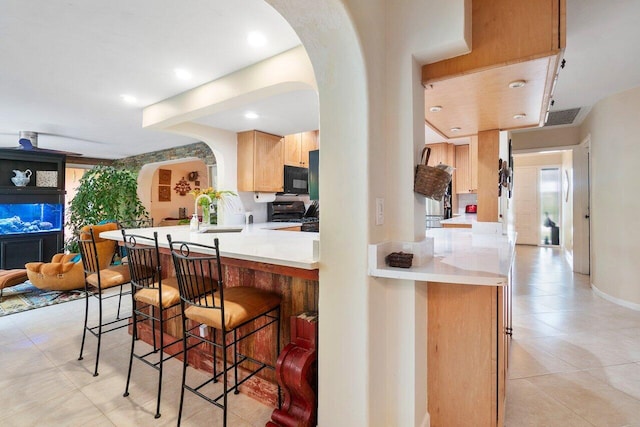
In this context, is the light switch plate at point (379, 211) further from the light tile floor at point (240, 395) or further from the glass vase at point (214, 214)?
the glass vase at point (214, 214)

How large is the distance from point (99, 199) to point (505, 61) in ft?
19.4

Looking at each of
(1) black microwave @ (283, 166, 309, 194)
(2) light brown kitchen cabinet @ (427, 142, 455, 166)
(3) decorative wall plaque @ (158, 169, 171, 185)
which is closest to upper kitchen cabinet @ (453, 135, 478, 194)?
(2) light brown kitchen cabinet @ (427, 142, 455, 166)

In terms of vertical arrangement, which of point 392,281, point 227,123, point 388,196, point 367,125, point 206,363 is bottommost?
point 206,363

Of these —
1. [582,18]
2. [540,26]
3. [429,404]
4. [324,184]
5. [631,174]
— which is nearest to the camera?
[540,26]

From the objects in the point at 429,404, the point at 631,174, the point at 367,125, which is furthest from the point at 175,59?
the point at 631,174

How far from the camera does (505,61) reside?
1417mm

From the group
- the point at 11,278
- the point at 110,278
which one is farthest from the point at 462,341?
the point at 11,278

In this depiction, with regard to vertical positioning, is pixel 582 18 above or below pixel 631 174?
above

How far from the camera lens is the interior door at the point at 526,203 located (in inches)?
319

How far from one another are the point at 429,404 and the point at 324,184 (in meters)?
1.29

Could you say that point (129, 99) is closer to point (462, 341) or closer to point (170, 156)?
point (170, 156)

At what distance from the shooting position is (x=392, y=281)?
1.51m

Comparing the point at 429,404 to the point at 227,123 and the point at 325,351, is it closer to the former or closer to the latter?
the point at 325,351

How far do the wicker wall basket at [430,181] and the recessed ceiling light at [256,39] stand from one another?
140cm
